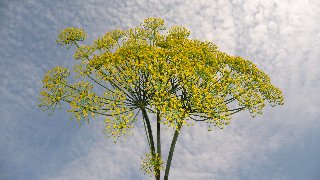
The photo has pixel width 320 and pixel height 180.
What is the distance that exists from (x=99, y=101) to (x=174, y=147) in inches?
205

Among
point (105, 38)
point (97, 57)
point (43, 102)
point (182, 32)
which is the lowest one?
point (43, 102)

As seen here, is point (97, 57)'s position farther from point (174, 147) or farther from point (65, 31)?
point (174, 147)

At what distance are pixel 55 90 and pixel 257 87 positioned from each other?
11456 millimetres

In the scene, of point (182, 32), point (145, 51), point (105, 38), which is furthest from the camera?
point (182, 32)

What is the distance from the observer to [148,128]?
24.5m

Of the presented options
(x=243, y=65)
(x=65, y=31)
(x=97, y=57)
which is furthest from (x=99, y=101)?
(x=243, y=65)

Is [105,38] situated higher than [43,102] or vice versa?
[105,38]

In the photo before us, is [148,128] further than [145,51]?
Yes

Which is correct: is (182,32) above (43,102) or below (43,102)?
above

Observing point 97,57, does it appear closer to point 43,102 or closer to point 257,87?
point 43,102

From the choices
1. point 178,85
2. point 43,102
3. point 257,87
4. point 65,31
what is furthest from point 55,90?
point 257,87

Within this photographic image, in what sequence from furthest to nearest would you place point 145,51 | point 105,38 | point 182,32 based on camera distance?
point 182,32 → point 105,38 → point 145,51

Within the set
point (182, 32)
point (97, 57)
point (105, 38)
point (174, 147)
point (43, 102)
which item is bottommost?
point (174, 147)

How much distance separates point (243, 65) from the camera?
25.1 meters
